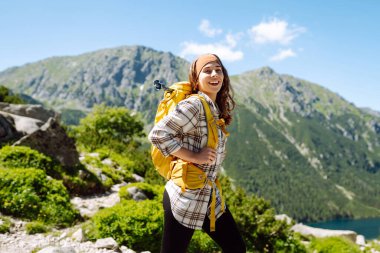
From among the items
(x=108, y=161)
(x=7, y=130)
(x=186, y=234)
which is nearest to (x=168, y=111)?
(x=186, y=234)

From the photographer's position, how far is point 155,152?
3410 millimetres

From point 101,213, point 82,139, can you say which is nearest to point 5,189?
point 101,213

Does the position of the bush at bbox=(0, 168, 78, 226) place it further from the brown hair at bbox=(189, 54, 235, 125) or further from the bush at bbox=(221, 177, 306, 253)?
the brown hair at bbox=(189, 54, 235, 125)

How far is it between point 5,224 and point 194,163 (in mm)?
6395

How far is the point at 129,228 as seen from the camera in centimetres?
822

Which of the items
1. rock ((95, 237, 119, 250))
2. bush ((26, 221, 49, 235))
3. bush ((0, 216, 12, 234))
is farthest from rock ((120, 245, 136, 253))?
bush ((0, 216, 12, 234))

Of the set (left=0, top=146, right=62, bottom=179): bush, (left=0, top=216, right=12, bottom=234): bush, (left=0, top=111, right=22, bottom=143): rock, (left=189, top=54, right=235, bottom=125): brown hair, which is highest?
(left=189, top=54, right=235, bottom=125): brown hair

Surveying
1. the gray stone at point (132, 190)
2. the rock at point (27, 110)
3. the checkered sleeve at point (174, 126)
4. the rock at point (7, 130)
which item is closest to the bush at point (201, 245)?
the gray stone at point (132, 190)

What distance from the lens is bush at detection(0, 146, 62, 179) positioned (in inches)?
442

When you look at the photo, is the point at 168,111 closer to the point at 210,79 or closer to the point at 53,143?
the point at 210,79

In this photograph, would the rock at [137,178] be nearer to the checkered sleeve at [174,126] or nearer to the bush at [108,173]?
the bush at [108,173]

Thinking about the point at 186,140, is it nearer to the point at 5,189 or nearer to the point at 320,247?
the point at 5,189

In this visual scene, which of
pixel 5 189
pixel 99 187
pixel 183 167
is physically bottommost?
pixel 99 187

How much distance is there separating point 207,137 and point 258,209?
941 centimetres
